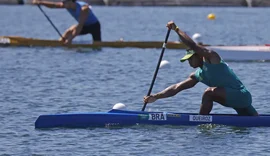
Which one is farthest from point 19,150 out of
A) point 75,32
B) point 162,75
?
point 75,32

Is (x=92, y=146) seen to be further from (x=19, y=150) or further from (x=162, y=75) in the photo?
(x=162, y=75)

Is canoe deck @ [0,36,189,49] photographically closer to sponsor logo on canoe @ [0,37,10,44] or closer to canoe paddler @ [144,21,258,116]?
sponsor logo on canoe @ [0,37,10,44]

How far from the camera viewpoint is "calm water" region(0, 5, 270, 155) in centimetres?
1391

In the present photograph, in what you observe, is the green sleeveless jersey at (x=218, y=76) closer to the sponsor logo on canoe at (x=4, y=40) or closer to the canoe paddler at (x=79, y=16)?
the canoe paddler at (x=79, y=16)

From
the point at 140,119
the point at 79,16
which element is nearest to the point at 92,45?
the point at 79,16

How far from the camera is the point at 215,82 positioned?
48.7 ft

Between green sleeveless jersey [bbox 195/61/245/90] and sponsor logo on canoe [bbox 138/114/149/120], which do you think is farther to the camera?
sponsor logo on canoe [bbox 138/114/149/120]

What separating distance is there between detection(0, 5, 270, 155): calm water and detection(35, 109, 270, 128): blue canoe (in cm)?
12

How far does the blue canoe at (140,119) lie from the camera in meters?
15.0

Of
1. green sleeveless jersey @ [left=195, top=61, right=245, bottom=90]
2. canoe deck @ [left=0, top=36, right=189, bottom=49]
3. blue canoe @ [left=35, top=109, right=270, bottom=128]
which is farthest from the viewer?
canoe deck @ [left=0, top=36, right=189, bottom=49]

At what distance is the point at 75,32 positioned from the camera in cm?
2789

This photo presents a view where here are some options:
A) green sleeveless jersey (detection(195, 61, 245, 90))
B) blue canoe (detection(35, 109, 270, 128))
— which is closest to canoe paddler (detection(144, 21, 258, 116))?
green sleeveless jersey (detection(195, 61, 245, 90))

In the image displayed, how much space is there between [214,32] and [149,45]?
506 inches

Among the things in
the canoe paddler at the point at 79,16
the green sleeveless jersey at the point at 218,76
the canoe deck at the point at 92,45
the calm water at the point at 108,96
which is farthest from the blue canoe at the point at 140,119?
the canoe deck at the point at 92,45
